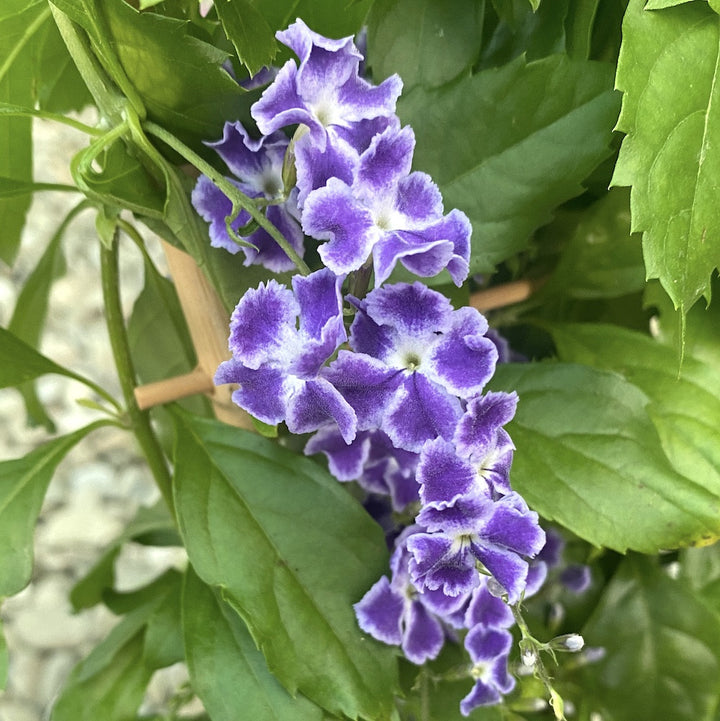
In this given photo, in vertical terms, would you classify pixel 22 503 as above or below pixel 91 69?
below

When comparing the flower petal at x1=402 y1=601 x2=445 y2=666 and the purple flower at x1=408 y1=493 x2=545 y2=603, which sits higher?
the purple flower at x1=408 y1=493 x2=545 y2=603

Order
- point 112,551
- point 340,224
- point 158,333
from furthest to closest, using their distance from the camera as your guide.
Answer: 1. point 112,551
2. point 158,333
3. point 340,224

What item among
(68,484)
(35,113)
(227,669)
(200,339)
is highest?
(35,113)

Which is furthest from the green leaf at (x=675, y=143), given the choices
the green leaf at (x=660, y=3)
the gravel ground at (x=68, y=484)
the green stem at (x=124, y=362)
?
the gravel ground at (x=68, y=484)

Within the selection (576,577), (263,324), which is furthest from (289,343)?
(576,577)

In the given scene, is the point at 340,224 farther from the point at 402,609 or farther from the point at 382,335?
the point at 402,609

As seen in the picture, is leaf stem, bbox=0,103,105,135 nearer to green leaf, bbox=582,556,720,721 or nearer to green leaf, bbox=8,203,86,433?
green leaf, bbox=8,203,86,433

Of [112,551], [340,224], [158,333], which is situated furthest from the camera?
[112,551]

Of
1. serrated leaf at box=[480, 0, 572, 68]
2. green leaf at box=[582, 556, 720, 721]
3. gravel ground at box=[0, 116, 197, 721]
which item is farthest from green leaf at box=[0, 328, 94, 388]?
gravel ground at box=[0, 116, 197, 721]
